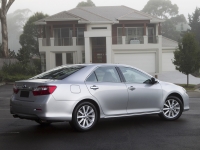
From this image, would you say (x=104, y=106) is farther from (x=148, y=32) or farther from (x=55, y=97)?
(x=148, y=32)

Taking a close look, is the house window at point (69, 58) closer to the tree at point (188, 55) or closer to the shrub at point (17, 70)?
the shrub at point (17, 70)

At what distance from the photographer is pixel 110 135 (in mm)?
8094

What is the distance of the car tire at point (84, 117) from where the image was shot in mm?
8203

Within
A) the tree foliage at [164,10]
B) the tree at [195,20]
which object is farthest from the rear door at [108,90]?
the tree foliage at [164,10]

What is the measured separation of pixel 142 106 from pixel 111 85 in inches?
42.1

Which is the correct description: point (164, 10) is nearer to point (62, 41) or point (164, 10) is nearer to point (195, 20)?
point (195, 20)

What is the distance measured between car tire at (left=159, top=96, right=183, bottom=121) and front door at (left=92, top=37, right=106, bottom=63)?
29.9m

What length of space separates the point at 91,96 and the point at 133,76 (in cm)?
155

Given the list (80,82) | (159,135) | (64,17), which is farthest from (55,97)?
(64,17)

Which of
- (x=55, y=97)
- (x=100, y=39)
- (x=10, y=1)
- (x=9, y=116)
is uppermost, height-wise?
(x=10, y=1)

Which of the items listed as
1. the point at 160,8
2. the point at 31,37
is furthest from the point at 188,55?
the point at 160,8

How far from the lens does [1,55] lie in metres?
34.0

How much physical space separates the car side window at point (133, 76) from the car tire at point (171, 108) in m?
0.92

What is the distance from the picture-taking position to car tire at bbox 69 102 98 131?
26.9 ft
